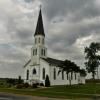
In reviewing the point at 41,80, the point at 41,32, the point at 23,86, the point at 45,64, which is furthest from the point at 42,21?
the point at 23,86

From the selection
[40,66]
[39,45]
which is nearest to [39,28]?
[39,45]

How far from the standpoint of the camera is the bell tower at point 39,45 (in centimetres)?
6806

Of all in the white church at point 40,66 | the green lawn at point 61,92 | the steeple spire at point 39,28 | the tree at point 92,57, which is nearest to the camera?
the green lawn at point 61,92

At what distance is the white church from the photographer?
6575cm

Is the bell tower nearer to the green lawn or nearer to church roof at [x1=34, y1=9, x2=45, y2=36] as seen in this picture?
church roof at [x1=34, y1=9, x2=45, y2=36]

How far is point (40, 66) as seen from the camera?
66.9 m

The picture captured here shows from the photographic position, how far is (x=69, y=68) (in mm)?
59344

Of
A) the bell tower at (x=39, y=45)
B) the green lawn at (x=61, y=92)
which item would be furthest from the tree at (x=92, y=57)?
the bell tower at (x=39, y=45)

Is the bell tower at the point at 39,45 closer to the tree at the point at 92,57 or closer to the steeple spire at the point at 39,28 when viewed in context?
the steeple spire at the point at 39,28

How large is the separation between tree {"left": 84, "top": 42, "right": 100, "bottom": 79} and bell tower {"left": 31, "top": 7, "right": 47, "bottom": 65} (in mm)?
18591

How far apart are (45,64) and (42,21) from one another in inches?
544

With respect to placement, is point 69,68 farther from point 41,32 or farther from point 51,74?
point 41,32

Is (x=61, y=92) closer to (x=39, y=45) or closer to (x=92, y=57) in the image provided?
(x=92, y=57)

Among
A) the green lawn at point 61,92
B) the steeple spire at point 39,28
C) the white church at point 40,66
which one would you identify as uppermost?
the steeple spire at point 39,28
